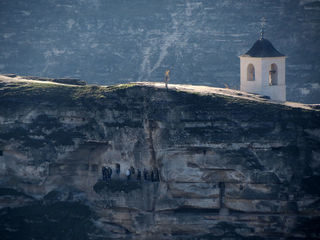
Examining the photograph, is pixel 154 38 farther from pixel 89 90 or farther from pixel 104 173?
pixel 104 173

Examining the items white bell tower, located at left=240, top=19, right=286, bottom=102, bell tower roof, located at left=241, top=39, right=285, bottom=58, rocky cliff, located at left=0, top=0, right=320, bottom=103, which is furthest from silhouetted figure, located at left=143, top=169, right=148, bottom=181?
rocky cliff, located at left=0, top=0, right=320, bottom=103

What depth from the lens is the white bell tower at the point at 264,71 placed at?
174 ft

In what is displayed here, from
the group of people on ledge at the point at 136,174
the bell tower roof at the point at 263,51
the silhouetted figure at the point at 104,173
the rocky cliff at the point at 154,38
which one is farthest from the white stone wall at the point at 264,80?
the rocky cliff at the point at 154,38

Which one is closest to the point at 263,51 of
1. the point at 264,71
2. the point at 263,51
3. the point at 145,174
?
the point at 263,51

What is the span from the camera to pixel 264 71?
53062 mm

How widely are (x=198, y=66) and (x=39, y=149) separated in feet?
126

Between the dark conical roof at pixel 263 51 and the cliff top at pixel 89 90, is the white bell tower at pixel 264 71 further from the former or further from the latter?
the cliff top at pixel 89 90

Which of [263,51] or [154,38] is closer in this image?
[263,51]

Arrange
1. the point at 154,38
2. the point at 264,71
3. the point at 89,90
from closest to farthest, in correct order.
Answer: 1. the point at 89,90
2. the point at 264,71
3. the point at 154,38

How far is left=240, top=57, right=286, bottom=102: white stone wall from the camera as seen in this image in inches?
2088

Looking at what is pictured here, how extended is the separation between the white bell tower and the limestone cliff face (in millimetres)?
4754

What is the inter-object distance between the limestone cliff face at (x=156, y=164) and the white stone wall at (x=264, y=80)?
4.66 m

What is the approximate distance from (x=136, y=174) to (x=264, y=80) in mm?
10611

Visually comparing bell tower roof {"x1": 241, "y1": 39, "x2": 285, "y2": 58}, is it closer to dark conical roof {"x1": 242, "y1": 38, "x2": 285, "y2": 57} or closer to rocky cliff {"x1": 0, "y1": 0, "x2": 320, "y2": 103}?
dark conical roof {"x1": 242, "y1": 38, "x2": 285, "y2": 57}
